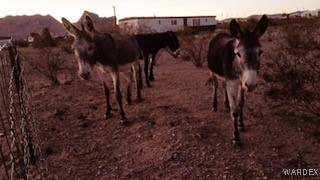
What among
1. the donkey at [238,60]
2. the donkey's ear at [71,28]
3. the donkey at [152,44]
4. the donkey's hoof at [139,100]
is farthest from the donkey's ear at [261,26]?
the donkey at [152,44]

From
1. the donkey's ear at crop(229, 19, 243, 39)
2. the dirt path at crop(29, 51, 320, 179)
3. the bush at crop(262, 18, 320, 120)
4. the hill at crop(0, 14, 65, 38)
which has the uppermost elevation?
the hill at crop(0, 14, 65, 38)

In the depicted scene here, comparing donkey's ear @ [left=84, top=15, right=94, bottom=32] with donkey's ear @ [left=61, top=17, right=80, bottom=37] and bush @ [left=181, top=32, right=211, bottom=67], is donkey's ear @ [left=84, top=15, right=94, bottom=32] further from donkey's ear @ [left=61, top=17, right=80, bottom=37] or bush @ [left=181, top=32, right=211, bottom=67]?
bush @ [left=181, top=32, right=211, bottom=67]

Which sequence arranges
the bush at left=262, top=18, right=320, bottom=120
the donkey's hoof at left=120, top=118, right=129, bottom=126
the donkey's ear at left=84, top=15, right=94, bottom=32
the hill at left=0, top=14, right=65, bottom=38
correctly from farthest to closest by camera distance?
the hill at left=0, top=14, right=65, bottom=38 < the donkey's hoof at left=120, top=118, right=129, bottom=126 < the donkey's ear at left=84, top=15, right=94, bottom=32 < the bush at left=262, top=18, right=320, bottom=120

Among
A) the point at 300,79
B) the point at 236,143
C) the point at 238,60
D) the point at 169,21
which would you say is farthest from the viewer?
the point at 169,21

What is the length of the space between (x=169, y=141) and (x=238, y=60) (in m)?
1.95

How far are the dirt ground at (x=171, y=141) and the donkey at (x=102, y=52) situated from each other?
650mm

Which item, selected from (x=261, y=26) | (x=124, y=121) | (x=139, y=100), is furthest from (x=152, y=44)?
(x=261, y=26)

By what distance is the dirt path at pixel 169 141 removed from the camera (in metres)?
4.43

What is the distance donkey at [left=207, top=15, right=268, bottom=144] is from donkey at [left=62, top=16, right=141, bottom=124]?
2190 millimetres

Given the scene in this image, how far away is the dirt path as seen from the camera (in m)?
4.43

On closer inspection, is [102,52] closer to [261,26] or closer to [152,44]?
[261,26]

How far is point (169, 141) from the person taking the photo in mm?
5289

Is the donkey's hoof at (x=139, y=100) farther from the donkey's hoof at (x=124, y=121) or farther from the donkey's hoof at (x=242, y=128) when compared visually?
the donkey's hoof at (x=242, y=128)

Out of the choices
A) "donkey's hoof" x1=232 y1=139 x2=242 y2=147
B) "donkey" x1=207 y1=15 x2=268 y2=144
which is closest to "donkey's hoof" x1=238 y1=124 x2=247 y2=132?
"donkey" x1=207 y1=15 x2=268 y2=144
